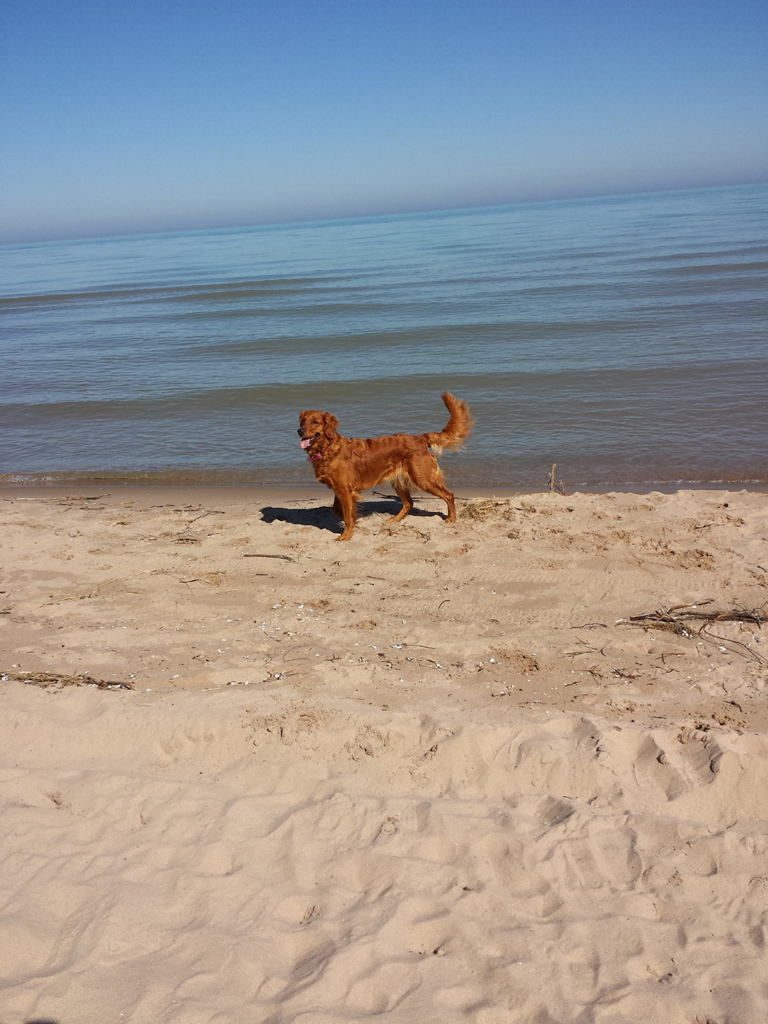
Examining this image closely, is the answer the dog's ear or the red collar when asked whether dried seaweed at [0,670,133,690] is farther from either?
the dog's ear

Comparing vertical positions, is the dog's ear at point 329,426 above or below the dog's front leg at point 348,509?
above

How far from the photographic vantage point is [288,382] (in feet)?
46.1

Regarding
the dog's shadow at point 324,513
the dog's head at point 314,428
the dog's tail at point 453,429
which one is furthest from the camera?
the dog's shadow at point 324,513

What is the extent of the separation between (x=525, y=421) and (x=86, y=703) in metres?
8.20

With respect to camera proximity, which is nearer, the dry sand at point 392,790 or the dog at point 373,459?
the dry sand at point 392,790

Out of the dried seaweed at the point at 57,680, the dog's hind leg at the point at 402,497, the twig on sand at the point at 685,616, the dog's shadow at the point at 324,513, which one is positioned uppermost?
the dog's hind leg at the point at 402,497

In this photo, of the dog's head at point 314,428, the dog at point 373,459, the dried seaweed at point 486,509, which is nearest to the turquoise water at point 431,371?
the dried seaweed at point 486,509

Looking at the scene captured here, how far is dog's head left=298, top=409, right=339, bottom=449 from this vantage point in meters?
6.59

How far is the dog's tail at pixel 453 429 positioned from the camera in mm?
6945

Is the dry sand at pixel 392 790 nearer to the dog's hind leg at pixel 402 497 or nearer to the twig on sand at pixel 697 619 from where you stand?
the twig on sand at pixel 697 619

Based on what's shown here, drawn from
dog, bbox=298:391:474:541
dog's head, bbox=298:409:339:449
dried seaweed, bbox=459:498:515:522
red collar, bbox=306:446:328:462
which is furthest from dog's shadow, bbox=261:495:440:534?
dog's head, bbox=298:409:339:449

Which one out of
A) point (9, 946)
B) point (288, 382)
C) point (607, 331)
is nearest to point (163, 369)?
point (288, 382)

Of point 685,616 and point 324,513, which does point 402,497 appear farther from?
point 685,616

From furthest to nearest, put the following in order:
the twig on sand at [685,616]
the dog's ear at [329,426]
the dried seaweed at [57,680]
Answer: the dog's ear at [329,426] < the twig on sand at [685,616] < the dried seaweed at [57,680]
